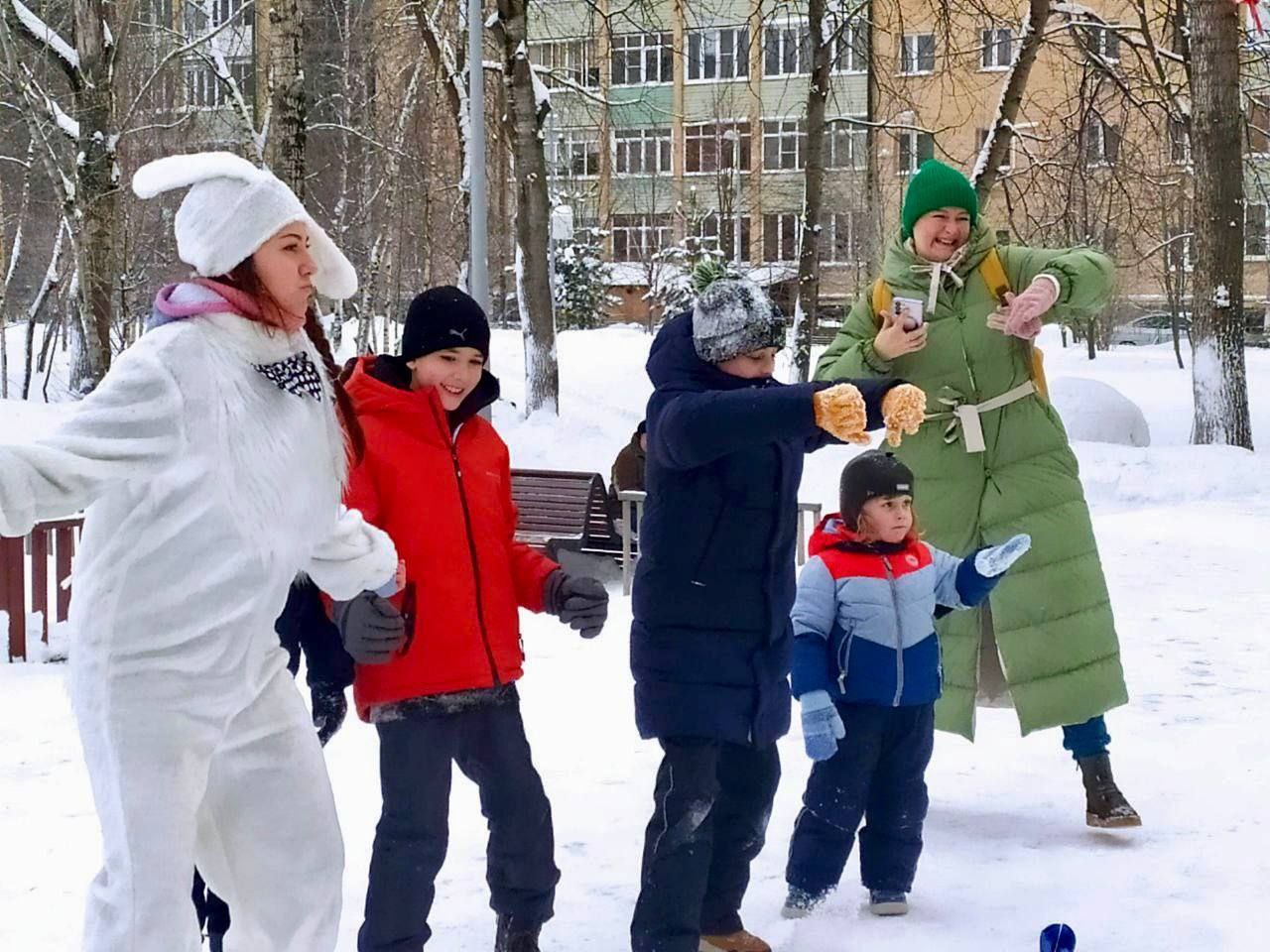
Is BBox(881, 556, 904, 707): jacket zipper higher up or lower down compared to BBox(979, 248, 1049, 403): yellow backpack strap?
lower down

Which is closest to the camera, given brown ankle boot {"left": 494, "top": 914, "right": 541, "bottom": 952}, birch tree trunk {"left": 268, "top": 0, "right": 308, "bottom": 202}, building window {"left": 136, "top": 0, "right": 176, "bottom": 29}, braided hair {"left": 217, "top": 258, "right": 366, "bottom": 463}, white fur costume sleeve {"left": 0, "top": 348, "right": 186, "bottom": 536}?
white fur costume sleeve {"left": 0, "top": 348, "right": 186, "bottom": 536}

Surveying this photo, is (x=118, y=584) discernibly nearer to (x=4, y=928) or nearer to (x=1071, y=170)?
(x=4, y=928)

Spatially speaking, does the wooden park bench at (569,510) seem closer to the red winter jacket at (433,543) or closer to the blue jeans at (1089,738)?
the blue jeans at (1089,738)

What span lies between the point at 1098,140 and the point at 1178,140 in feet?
4.65

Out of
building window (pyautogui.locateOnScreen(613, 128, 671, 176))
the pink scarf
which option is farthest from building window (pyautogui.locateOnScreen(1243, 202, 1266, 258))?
the pink scarf

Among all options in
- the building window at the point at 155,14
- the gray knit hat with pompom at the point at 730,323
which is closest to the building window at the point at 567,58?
the building window at the point at 155,14

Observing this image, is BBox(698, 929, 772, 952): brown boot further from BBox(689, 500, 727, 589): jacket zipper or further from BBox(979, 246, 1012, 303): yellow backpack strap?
BBox(979, 246, 1012, 303): yellow backpack strap

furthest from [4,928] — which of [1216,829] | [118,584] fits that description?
[1216,829]

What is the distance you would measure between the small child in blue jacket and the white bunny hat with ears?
67.1 inches

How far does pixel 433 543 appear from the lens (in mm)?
3582

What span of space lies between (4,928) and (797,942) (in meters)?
2.00

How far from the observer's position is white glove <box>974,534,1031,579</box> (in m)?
4.07

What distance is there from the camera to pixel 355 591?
327 cm

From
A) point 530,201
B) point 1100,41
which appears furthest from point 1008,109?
point 530,201
